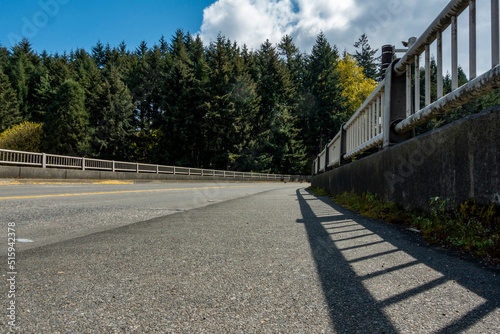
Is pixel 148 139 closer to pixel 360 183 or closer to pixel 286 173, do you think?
pixel 286 173

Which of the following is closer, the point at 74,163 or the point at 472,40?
the point at 472,40

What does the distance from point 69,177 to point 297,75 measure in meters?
55.0

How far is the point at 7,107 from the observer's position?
178 feet

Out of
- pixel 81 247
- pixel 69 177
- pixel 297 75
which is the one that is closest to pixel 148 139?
pixel 297 75

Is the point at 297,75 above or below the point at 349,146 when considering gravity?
above

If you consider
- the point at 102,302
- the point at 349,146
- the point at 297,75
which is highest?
the point at 297,75

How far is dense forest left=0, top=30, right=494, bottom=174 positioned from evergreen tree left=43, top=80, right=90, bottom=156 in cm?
15

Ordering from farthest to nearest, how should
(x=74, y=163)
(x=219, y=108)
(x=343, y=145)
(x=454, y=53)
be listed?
(x=219, y=108), (x=74, y=163), (x=343, y=145), (x=454, y=53)

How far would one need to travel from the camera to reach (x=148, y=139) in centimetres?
5303

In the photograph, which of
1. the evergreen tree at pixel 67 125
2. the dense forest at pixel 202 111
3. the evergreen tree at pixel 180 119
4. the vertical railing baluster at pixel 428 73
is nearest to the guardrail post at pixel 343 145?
the vertical railing baluster at pixel 428 73

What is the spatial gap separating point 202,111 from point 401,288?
160ft

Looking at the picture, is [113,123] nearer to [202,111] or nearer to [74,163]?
[202,111]

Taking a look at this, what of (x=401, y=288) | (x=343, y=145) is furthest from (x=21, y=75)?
(x=401, y=288)

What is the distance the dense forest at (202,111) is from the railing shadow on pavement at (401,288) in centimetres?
4250
